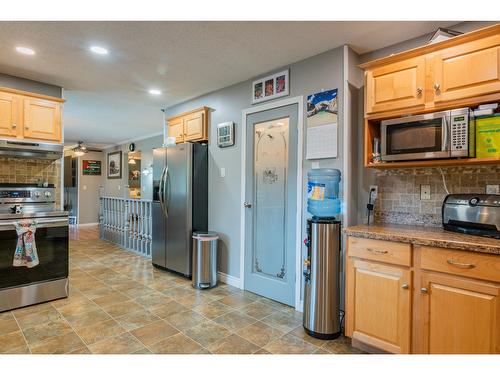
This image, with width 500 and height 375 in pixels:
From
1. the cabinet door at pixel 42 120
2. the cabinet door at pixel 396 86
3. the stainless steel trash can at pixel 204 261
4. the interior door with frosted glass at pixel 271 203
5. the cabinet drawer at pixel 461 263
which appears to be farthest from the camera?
the stainless steel trash can at pixel 204 261

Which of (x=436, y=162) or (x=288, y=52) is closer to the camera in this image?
(x=436, y=162)

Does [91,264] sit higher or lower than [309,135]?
lower

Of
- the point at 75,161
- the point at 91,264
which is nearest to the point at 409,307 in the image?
the point at 91,264

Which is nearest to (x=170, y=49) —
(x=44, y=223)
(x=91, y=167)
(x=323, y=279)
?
(x=44, y=223)

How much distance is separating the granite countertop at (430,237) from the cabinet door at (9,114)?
11.6 ft

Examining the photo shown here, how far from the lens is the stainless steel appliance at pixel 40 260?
2.78m

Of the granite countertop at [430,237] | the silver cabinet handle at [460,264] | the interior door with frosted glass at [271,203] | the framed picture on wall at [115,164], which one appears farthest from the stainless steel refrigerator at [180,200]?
the framed picture on wall at [115,164]

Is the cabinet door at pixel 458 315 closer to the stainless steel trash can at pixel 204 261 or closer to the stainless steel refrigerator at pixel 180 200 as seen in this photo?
the stainless steel trash can at pixel 204 261

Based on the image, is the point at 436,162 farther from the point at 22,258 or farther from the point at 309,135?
the point at 22,258

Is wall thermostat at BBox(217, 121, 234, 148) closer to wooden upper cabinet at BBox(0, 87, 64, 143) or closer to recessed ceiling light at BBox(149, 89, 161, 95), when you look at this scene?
recessed ceiling light at BBox(149, 89, 161, 95)

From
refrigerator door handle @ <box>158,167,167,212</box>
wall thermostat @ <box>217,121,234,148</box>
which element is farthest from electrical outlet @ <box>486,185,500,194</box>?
refrigerator door handle @ <box>158,167,167,212</box>

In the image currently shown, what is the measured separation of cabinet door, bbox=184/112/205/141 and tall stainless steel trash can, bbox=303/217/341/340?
221 cm

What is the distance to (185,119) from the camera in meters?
4.19
